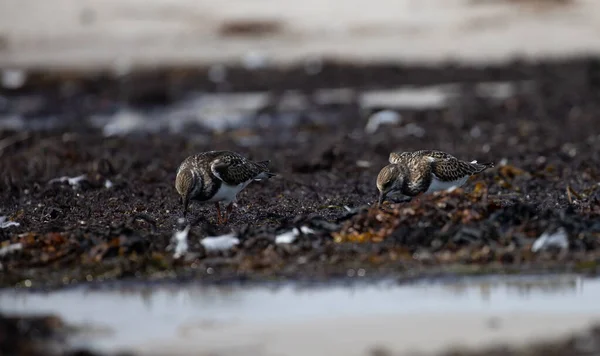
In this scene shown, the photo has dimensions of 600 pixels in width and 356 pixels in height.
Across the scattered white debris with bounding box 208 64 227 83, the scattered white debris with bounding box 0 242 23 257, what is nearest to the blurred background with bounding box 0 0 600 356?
the scattered white debris with bounding box 0 242 23 257

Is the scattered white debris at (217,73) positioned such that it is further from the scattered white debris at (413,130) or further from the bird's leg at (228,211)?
the bird's leg at (228,211)

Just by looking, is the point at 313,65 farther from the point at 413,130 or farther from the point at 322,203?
the point at 322,203

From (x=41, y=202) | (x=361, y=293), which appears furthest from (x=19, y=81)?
(x=361, y=293)

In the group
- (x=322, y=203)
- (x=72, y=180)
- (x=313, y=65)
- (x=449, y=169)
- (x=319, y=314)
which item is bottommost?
(x=319, y=314)

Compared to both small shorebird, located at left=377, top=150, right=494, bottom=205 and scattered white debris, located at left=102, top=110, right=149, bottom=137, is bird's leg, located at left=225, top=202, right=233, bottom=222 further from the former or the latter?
scattered white debris, located at left=102, top=110, right=149, bottom=137

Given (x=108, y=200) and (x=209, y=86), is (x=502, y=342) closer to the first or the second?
(x=108, y=200)

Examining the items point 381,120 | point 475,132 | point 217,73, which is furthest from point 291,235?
point 217,73
